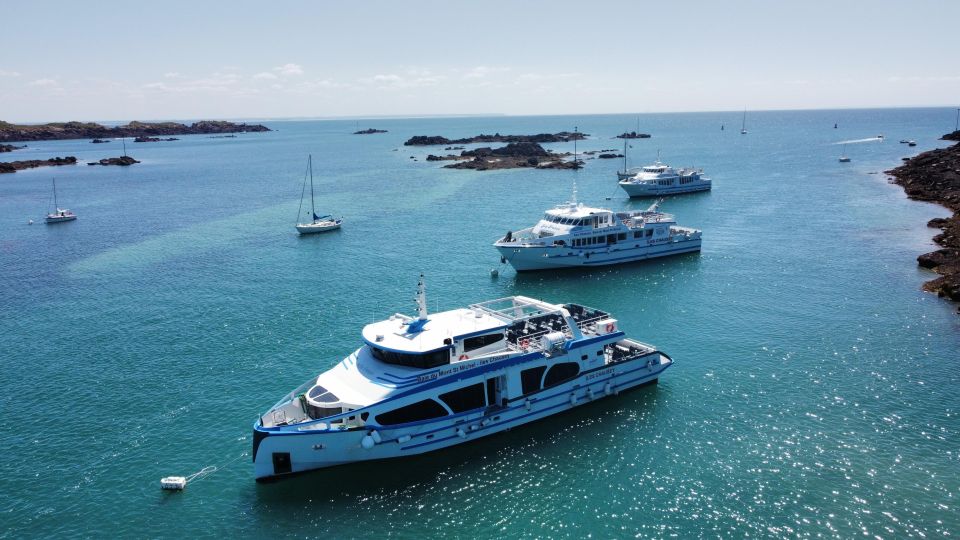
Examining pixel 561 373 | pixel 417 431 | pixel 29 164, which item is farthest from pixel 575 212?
pixel 29 164

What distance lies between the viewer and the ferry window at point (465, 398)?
30.0 metres

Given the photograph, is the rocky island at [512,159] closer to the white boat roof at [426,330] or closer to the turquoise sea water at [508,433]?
the turquoise sea water at [508,433]

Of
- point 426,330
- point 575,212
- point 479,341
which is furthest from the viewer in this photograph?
point 575,212

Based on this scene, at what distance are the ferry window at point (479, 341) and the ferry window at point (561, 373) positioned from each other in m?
3.60

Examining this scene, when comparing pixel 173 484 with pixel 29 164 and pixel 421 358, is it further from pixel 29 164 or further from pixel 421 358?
pixel 29 164

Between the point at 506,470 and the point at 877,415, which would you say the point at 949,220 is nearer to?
the point at 877,415

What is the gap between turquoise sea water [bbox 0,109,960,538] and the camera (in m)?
26.2

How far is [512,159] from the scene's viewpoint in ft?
564

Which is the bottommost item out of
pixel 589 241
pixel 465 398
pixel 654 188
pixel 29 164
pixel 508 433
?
pixel 508 433

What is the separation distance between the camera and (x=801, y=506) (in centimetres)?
2594

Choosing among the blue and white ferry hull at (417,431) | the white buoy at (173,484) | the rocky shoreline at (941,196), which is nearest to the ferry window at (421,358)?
the blue and white ferry hull at (417,431)

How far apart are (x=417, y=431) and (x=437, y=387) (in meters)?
2.30

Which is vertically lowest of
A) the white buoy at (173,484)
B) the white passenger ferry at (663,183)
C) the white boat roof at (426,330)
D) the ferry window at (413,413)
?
the white buoy at (173,484)

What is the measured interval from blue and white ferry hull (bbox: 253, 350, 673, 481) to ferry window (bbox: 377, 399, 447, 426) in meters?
0.27
